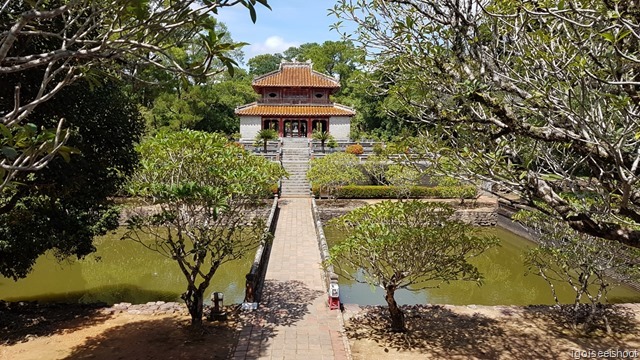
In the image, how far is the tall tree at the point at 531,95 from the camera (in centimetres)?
356

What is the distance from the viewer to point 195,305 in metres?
7.24

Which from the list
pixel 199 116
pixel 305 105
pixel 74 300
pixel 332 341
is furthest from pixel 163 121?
pixel 332 341

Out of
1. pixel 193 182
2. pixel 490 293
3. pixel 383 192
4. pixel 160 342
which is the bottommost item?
pixel 490 293

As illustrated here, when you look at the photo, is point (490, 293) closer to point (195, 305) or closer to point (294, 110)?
point (195, 305)

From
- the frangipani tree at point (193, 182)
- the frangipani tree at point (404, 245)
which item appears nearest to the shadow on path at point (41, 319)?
the frangipani tree at point (193, 182)

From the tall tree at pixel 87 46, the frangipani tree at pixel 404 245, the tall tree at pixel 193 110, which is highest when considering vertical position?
the tall tree at pixel 193 110

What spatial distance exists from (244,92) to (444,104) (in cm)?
3598

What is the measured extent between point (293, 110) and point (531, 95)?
26778mm

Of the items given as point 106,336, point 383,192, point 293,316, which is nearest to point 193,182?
point 293,316

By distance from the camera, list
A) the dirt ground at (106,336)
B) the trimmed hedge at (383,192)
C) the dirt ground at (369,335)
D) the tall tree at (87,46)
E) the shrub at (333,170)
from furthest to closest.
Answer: the trimmed hedge at (383,192) < the shrub at (333,170) < the dirt ground at (369,335) < the dirt ground at (106,336) < the tall tree at (87,46)

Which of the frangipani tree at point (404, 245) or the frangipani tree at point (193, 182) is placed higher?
the frangipani tree at point (193, 182)

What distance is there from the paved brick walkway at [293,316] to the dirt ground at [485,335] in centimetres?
47

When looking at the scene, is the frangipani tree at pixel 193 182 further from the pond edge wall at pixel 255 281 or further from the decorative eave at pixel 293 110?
the decorative eave at pixel 293 110

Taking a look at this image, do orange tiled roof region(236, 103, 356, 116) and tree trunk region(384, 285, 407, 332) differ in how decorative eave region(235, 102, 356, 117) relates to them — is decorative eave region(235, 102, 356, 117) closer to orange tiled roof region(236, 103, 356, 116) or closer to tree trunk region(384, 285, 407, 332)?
orange tiled roof region(236, 103, 356, 116)
